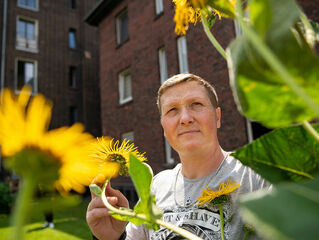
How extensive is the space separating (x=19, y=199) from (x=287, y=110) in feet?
0.65

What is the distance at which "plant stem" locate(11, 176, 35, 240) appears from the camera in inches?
6.5

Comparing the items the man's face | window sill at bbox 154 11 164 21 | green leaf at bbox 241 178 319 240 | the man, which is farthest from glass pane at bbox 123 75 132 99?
green leaf at bbox 241 178 319 240

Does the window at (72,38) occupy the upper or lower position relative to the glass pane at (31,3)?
lower

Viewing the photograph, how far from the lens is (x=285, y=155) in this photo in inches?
10.5

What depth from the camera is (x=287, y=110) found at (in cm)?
22

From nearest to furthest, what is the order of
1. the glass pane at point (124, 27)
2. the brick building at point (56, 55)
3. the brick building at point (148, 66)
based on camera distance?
the brick building at point (148, 66) → the glass pane at point (124, 27) → the brick building at point (56, 55)

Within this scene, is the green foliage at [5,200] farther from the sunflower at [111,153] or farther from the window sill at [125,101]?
the sunflower at [111,153]

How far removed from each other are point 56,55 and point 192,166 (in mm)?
14307

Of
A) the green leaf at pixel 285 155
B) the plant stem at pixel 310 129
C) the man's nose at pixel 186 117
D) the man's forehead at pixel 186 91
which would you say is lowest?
the green leaf at pixel 285 155

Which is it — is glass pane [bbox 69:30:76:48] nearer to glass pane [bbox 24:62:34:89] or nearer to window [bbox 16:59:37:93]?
window [bbox 16:59:37:93]

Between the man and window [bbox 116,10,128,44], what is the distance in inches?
380

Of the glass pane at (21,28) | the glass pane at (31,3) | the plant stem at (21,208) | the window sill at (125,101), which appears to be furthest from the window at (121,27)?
the plant stem at (21,208)

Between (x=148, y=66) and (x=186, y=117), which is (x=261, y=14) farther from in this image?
(x=148, y=66)

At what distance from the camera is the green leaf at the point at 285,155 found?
26cm
